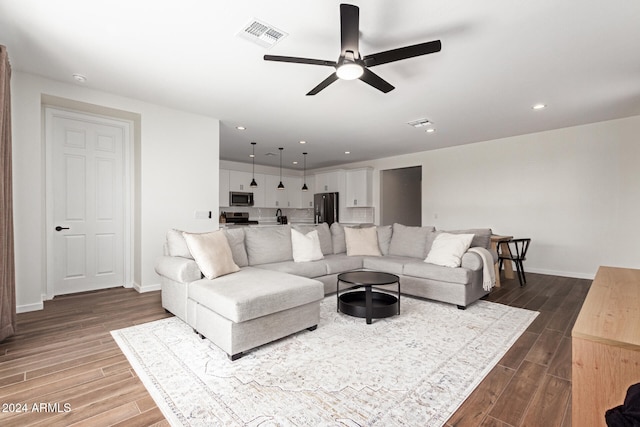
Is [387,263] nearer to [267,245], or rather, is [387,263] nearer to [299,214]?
[267,245]

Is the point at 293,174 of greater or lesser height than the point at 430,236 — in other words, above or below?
above

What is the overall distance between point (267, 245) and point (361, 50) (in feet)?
8.08

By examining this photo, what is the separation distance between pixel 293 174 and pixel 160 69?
643 cm

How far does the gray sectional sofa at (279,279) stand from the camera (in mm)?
2281

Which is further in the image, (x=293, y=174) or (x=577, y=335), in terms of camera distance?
(x=293, y=174)

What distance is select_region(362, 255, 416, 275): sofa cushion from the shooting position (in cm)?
392

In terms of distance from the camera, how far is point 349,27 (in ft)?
6.49

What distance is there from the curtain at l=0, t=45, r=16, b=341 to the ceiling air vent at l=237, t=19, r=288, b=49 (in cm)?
201

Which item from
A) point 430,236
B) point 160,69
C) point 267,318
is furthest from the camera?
point 430,236

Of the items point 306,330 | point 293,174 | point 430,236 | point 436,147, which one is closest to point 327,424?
point 306,330

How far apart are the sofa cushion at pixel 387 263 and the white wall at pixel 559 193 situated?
288cm

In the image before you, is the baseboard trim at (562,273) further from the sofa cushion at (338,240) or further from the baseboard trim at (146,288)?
the baseboard trim at (146,288)

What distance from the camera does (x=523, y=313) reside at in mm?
3242

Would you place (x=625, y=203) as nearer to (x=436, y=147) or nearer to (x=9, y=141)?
(x=436, y=147)
